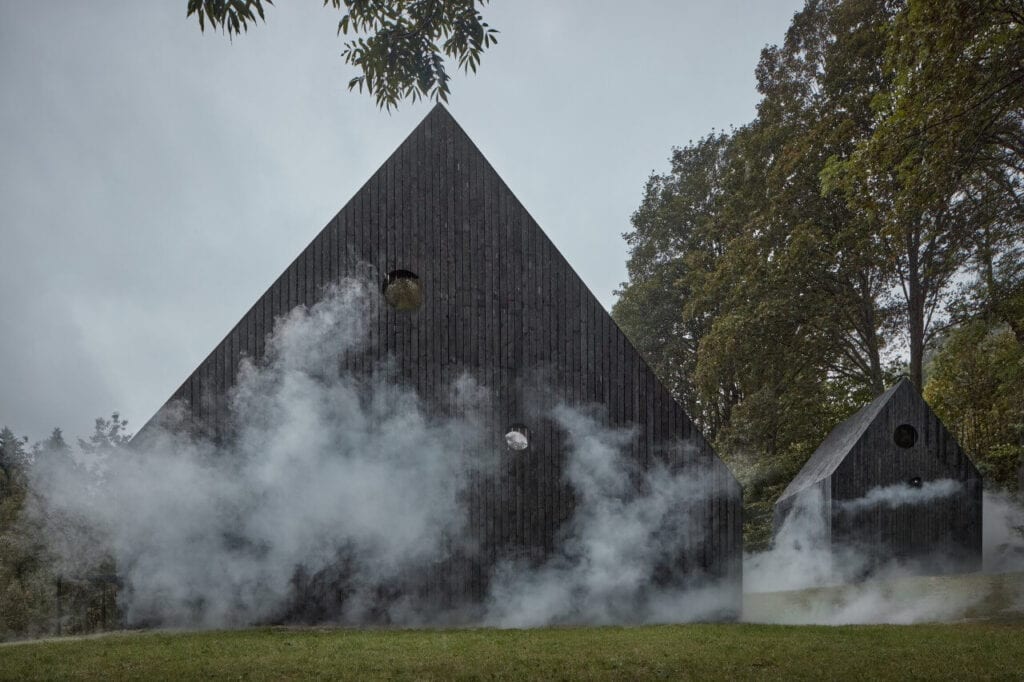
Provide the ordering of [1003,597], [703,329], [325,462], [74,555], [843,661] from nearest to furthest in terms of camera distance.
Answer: [843,661] → [74,555] → [325,462] → [1003,597] → [703,329]

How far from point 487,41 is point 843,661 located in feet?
30.7

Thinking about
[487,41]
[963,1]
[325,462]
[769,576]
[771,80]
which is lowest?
[769,576]

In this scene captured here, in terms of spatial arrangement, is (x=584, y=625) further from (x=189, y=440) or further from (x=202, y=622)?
(x=189, y=440)

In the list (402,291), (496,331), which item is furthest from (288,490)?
(496,331)

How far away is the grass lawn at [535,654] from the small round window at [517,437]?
10.2 feet

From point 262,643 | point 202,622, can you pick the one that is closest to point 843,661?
point 262,643

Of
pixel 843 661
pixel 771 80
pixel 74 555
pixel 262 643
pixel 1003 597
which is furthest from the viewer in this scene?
pixel 771 80

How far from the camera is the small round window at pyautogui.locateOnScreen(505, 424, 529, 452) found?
13.8 meters

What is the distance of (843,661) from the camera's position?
966 cm

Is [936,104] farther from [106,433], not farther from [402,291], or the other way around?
[106,433]

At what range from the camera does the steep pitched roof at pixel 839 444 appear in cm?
1872

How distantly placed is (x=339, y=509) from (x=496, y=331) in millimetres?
4012

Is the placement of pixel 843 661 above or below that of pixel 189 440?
below

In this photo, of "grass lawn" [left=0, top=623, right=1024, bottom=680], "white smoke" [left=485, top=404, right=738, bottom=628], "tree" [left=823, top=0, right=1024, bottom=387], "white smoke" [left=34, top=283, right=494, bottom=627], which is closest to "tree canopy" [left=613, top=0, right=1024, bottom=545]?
"tree" [left=823, top=0, right=1024, bottom=387]
